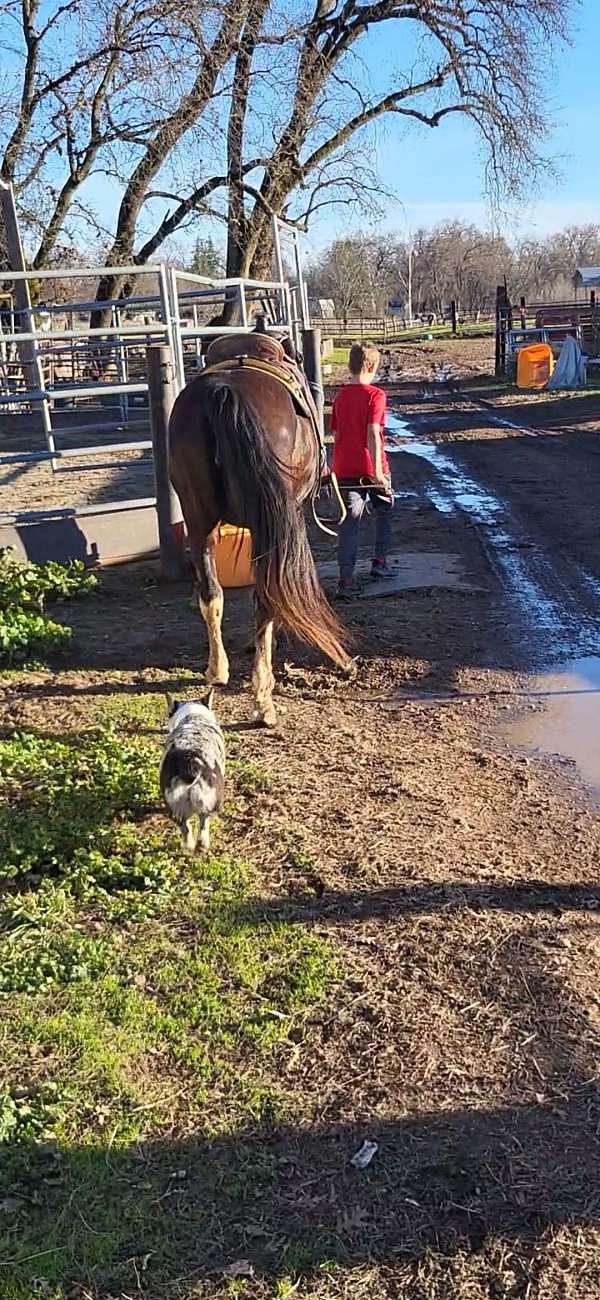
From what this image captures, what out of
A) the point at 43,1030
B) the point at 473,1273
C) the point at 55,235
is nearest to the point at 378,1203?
the point at 473,1273

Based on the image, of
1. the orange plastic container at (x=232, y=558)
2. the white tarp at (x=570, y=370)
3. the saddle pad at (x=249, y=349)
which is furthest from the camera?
the white tarp at (x=570, y=370)

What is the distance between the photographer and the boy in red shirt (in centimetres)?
687

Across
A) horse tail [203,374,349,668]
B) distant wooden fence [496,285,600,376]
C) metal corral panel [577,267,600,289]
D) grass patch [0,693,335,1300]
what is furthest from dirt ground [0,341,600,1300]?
metal corral panel [577,267,600,289]

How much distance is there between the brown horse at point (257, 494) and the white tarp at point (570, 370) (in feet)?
67.0

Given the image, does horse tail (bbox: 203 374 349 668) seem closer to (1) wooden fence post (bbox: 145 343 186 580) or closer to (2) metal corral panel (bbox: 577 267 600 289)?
(1) wooden fence post (bbox: 145 343 186 580)

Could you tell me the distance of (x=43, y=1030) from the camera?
2799mm

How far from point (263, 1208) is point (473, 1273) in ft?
1.55

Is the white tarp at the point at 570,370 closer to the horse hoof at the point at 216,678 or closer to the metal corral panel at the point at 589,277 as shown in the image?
the horse hoof at the point at 216,678

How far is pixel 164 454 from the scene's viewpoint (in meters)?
7.45

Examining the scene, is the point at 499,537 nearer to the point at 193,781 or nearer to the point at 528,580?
the point at 528,580

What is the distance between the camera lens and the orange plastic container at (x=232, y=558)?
23.4 feet

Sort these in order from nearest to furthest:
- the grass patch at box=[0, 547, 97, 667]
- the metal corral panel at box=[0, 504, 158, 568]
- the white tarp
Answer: the grass patch at box=[0, 547, 97, 667]
the metal corral panel at box=[0, 504, 158, 568]
the white tarp

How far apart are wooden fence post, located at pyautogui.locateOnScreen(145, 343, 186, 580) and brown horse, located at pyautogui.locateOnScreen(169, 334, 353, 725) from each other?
201cm

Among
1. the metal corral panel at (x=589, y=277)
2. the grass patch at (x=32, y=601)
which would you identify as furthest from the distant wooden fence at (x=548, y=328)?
the metal corral panel at (x=589, y=277)
